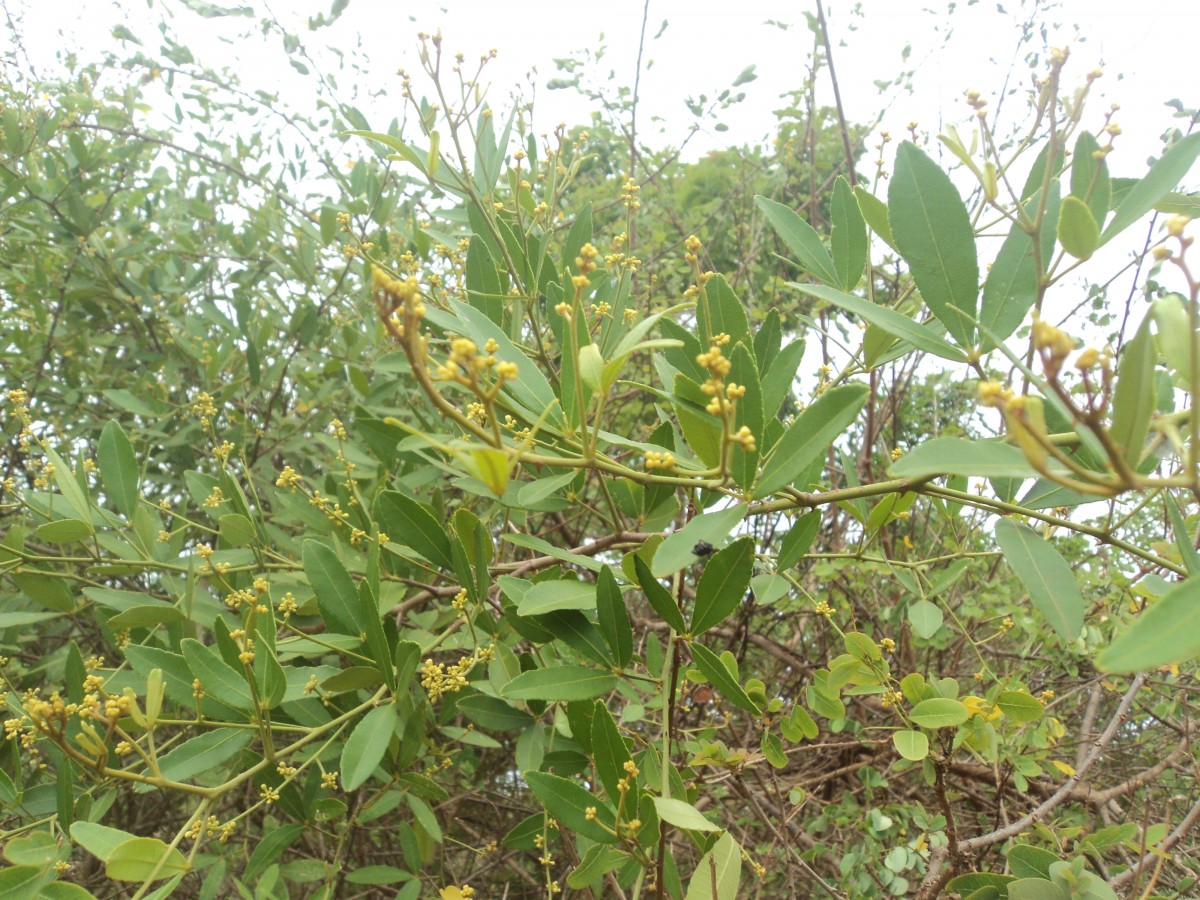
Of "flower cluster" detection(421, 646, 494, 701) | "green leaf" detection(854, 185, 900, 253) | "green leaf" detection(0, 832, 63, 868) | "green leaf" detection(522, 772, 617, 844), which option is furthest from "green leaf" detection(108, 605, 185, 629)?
"green leaf" detection(854, 185, 900, 253)

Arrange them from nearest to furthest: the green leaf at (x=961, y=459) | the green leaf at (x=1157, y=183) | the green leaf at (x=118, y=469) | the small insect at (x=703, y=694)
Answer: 1. the green leaf at (x=961, y=459)
2. the green leaf at (x=1157, y=183)
3. the green leaf at (x=118, y=469)
4. the small insect at (x=703, y=694)

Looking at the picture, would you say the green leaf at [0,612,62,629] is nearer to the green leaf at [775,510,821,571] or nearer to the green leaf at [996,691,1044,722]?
the green leaf at [775,510,821,571]

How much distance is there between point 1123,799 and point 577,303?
2553 mm

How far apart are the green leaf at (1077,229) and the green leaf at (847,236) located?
0.37 meters

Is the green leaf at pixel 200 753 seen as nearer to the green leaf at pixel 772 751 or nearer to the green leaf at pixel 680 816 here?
the green leaf at pixel 680 816

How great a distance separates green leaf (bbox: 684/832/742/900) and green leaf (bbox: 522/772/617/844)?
0.12m

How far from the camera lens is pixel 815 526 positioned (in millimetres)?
1191

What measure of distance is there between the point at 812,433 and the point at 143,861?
0.99 metres

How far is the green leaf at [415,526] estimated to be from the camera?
128 cm

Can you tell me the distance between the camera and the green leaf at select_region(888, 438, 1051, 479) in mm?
665

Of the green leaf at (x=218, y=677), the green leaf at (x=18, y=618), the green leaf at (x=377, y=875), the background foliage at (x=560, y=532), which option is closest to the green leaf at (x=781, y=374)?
the background foliage at (x=560, y=532)

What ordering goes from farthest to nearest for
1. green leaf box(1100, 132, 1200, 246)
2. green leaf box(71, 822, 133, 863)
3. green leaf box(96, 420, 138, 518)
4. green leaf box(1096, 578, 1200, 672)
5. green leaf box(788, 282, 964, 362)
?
green leaf box(96, 420, 138, 518) → green leaf box(71, 822, 133, 863) → green leaf box(788, 282, 964, 362) → green leaf box(1100, 132, 1200, 246) → green leaf box(1096, 578, 1200, 672)

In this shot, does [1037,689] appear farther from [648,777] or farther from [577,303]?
[577,303]

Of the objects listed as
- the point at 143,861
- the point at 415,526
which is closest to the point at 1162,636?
the point at 415,526
